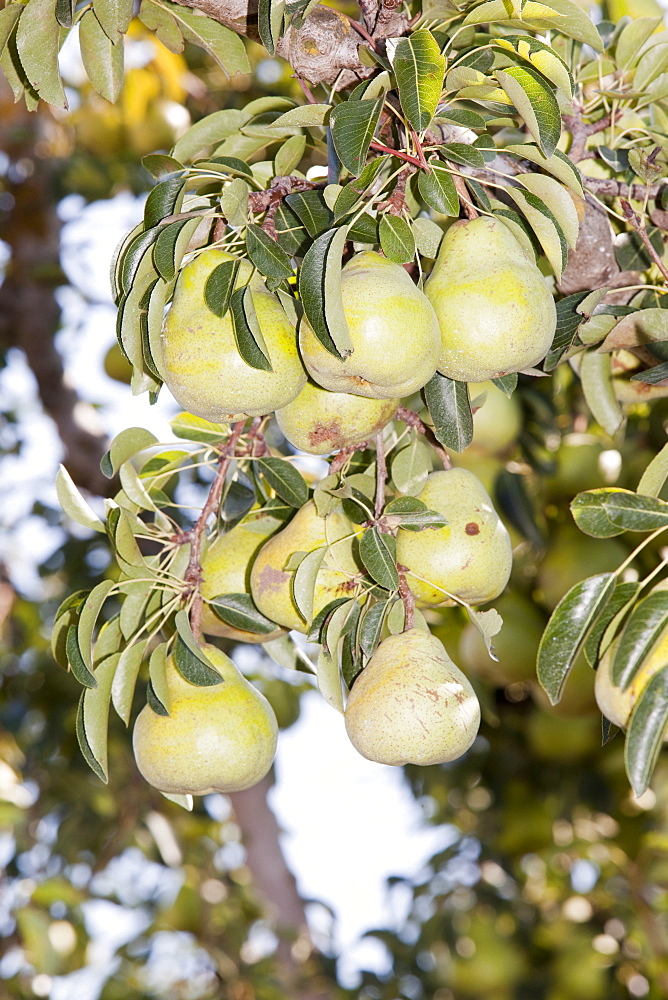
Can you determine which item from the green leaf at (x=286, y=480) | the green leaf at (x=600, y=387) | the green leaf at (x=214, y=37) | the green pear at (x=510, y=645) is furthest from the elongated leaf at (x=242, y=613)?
the green pear at (x=510, y=645)

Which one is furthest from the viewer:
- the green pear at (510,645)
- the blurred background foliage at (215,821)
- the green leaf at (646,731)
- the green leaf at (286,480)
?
the blurred background foliage at (215,821)

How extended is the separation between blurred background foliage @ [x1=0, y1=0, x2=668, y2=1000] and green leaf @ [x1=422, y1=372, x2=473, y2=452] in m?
0.98

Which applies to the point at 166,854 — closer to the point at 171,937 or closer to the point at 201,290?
the point at 171,937

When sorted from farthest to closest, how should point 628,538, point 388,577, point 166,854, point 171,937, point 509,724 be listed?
point 171,937
point 166,854
point 509,724
point 628,538
point 388,577

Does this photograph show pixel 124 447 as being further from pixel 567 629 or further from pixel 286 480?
pixel 567 629

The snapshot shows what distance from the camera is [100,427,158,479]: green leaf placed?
938mm

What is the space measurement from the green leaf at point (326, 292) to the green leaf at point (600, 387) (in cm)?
43

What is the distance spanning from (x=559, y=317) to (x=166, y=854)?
86.4 inches

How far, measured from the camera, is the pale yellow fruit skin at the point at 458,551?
2.91 ft

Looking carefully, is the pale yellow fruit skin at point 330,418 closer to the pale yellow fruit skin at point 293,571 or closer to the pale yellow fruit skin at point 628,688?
the pale yellow fruit skin at point 293,571

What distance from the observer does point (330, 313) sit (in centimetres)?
72

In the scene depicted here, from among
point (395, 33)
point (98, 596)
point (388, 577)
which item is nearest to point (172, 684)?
point (98, 596)

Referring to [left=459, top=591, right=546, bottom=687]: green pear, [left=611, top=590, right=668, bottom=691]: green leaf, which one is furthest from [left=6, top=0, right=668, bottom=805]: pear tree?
[left=459, top=591, right=546, bottom=687]: green pear

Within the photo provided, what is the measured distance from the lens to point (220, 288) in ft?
2.59
